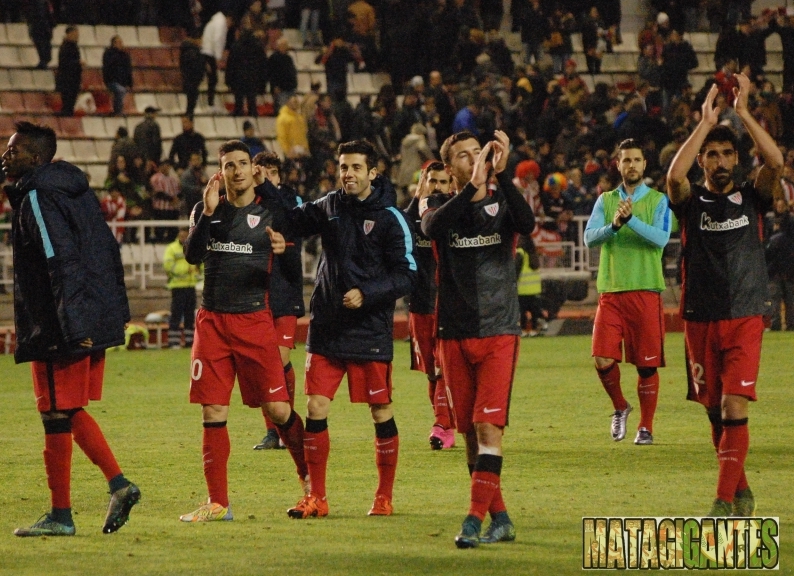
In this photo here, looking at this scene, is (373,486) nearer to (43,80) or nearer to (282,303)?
(282,303)

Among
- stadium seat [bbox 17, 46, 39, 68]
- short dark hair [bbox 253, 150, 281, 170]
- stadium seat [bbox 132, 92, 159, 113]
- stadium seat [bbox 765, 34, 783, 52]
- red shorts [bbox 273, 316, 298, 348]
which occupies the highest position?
stadium seat [bbox 17, 46, 39, 68]

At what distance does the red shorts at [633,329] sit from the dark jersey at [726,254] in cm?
339

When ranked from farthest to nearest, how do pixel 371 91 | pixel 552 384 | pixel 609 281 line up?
pixel 371 91 < pixel 552 384 < pixel 609 281

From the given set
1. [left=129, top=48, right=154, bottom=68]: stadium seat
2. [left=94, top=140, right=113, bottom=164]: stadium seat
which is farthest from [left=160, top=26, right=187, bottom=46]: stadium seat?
[left=94, top=140, right=113, bottom=164]: stadium seat

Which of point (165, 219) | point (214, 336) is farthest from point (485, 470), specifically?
point (165, 219)

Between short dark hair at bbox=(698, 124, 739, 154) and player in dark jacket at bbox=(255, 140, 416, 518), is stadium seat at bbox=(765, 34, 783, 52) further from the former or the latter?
player in dark jacket at bbox=(255, 140, 416, 518)

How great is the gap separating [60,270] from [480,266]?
89.1 inches

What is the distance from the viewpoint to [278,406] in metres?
8.97

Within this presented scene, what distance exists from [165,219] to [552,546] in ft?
59.1

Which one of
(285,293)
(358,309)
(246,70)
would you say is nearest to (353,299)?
(358,309)

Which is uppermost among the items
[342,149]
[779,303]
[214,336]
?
[342,149]

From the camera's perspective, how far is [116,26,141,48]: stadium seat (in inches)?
1215

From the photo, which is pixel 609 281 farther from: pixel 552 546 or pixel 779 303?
pixel 779 303

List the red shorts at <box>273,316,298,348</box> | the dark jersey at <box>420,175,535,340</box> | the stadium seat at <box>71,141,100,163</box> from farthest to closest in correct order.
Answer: the stadium seat at <box>71,141,100,163</box> < the red shorts at <box>273,316,298,348</box> < the dark jersey at <box>420,175,535,340</box>
